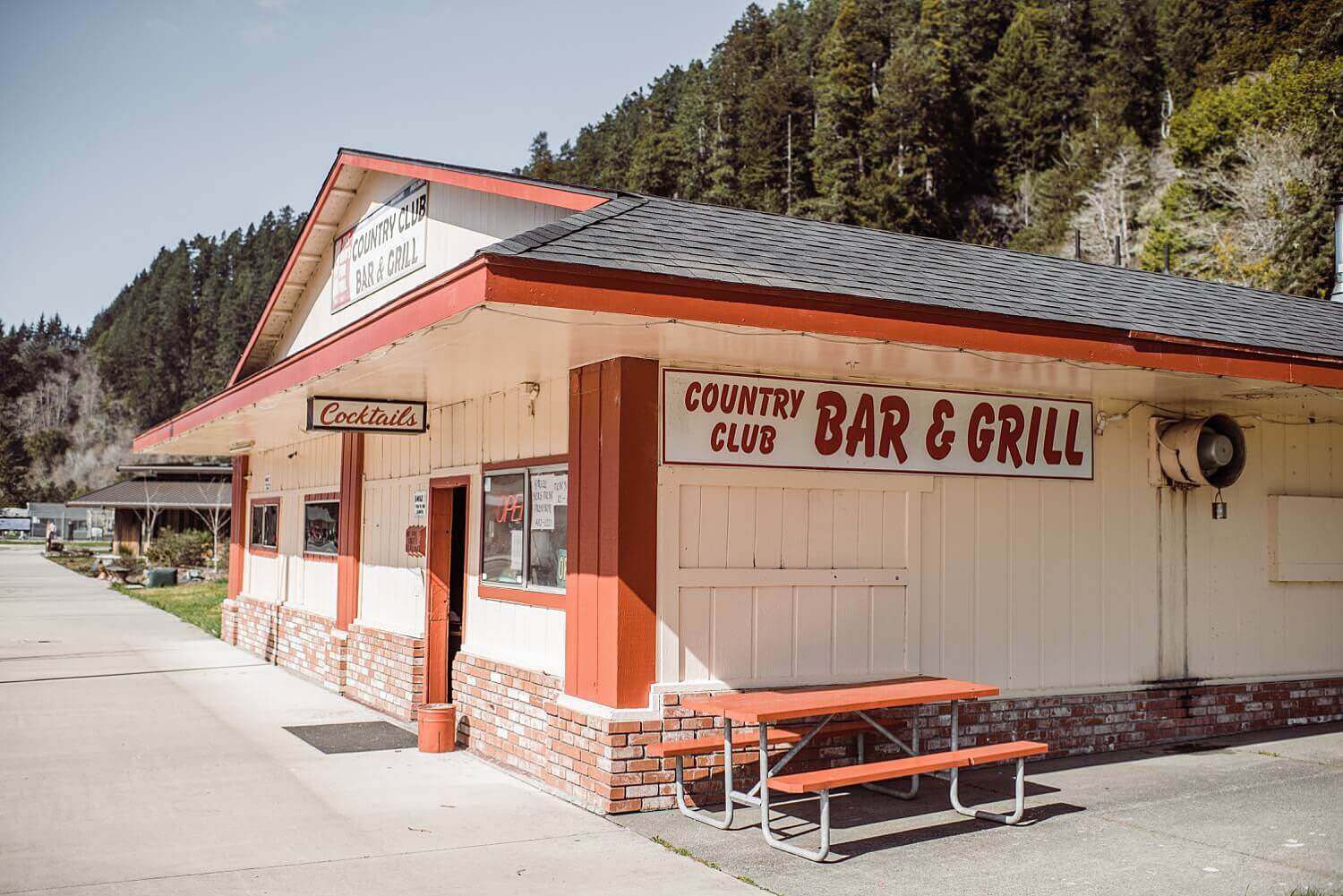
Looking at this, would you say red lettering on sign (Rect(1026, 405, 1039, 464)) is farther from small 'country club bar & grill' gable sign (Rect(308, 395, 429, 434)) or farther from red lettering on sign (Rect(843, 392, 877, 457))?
small 'country club bar & grill' gable sign (Rect(308, 395, 429, 434))

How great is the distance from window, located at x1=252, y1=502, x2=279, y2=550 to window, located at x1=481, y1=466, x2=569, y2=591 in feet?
27.3

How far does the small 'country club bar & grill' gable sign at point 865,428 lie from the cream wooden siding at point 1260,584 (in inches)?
65.3

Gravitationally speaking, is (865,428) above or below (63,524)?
above

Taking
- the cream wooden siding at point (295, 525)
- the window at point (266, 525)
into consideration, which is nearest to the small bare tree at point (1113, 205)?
the window at point (266, 525)

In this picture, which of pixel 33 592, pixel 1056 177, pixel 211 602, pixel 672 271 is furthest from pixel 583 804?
pixel 1056 177

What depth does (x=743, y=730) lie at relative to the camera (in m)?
7.46

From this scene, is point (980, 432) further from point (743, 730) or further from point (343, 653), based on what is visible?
point (343, 653)

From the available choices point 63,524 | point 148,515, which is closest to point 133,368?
point 63,524

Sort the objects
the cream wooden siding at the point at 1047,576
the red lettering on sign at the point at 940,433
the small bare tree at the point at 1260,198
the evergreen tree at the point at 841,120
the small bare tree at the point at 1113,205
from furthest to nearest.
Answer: the evergreen tree at the point at 841,120 → the small bare tree at the point at 1113,205 → the small bare tree at the point at 1260,198 → the cream wooden siding at the point at 1047,576 → the red lettering on sign at the point at 940,433

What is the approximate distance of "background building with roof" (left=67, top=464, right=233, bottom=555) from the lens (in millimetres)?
44812

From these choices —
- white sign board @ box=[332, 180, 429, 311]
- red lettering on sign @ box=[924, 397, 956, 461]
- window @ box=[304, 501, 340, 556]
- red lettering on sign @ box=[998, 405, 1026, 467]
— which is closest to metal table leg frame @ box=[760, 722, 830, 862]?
red lettering on sign @ box=[924, 397, 956, 461]

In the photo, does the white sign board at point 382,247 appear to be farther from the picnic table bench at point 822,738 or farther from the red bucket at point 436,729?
the picnic table bench at point 822,738

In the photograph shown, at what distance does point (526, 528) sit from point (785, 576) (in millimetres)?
2019

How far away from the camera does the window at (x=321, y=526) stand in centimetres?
1359
